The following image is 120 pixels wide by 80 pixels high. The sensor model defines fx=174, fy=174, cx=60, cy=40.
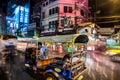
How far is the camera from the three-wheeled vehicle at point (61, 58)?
3.31m

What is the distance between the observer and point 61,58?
145 inches

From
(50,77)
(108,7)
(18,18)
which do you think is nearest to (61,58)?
(50,77)

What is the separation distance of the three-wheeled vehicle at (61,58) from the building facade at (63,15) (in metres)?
0.34

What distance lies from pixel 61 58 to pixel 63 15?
1030 mm

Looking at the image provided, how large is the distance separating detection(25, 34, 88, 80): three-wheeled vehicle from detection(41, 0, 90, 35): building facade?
1.12 feet

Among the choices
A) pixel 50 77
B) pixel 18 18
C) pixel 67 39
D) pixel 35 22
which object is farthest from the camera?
pixel 18 18

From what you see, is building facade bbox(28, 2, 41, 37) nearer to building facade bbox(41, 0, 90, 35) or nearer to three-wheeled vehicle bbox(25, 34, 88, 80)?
building facade bbox(41, 0, 90, 35)

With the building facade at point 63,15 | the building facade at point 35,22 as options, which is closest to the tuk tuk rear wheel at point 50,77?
the building facade at point 63,15

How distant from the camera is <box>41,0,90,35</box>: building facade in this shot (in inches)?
150

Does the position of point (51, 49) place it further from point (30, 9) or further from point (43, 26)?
point (30, 9)

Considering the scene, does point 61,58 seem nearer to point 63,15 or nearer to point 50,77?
point 50,77

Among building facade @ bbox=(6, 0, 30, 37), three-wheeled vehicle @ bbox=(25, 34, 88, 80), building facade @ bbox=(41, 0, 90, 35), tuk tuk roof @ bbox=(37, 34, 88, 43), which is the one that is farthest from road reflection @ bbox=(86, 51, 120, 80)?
building facade @ bbox=(6, 0, 30, 37)

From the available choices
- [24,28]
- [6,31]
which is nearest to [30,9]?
[24,28]

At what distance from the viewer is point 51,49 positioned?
3.99 metres
